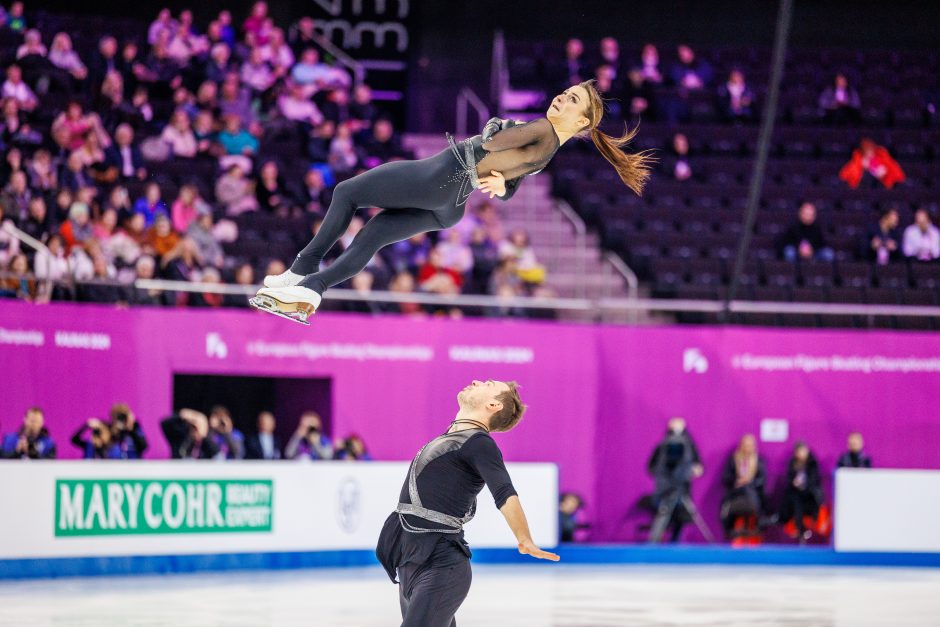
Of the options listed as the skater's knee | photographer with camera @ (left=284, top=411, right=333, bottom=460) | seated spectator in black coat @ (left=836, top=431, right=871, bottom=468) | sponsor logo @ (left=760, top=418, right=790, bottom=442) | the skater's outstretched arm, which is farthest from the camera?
sponsor logo @ (left=760, top=418, right=790, bottom=442)

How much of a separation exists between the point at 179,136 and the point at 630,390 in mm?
6497

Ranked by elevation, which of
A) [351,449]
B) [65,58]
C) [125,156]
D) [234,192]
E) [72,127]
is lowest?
[351,449]

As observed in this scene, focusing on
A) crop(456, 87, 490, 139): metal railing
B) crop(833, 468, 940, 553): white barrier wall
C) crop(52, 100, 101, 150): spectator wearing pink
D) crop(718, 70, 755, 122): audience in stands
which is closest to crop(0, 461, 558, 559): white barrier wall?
crop(833, 468, 940, 553): white barrier wall

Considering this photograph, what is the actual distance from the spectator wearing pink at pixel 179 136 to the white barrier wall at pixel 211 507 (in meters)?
4.77

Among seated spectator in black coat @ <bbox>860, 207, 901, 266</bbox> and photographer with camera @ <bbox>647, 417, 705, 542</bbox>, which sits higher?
seated spectator in black coat @ <bbox>860, 207, 901, 266</bbox>

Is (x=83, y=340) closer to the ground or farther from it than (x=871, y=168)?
closer to the ground

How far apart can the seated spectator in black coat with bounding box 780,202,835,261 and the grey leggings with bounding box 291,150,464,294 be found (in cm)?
1270

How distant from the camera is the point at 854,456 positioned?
18.1m

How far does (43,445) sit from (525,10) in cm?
1406

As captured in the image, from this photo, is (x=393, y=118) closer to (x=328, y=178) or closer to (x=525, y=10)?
(x=525, y=10)

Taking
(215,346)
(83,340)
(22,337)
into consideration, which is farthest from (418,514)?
(215,346)

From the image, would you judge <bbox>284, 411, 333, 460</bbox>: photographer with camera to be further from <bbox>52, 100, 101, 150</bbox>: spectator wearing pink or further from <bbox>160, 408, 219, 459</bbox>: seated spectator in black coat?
<bbox>52, 100, 101, 150</bbox>: spectator wearing pink

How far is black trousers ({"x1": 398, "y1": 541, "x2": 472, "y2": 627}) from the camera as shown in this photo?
6543 mm

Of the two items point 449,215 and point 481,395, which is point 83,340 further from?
point 481,395
